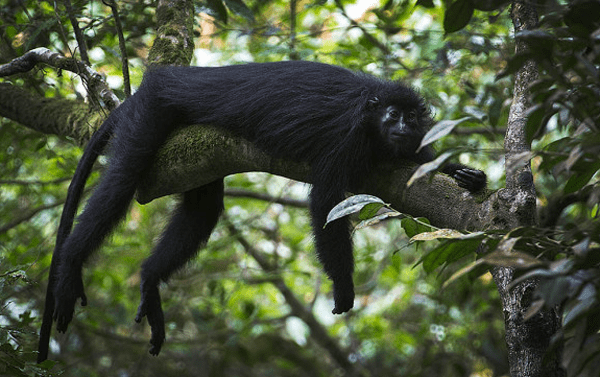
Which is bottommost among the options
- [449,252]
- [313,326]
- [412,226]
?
[313,326]

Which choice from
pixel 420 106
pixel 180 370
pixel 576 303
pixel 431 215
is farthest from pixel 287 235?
pixel 576 303

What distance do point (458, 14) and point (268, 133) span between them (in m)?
1.98

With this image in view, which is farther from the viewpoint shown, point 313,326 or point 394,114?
point 313,326

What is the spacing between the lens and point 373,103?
461 cm

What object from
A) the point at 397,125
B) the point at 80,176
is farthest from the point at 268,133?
the point at 80,176

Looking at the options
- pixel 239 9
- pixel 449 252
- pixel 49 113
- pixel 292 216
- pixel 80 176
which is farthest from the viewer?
pixel 292 216

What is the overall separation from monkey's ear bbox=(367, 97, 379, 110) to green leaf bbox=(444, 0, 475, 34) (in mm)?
2033

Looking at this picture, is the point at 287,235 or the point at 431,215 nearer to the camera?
the point at 431,215

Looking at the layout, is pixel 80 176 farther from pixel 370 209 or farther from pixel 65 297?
pixel 370 209

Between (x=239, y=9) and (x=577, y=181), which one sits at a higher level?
(x=577, y=181)

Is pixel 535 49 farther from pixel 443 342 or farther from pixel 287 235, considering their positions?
pixel 287 235

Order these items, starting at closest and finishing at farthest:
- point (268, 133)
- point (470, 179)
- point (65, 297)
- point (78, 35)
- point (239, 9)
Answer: point (470, 179) < point (268, 133) < point (65, 297) < point (78, 35) < point (239, 9)

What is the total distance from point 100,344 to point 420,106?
623cm

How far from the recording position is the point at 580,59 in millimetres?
1734
